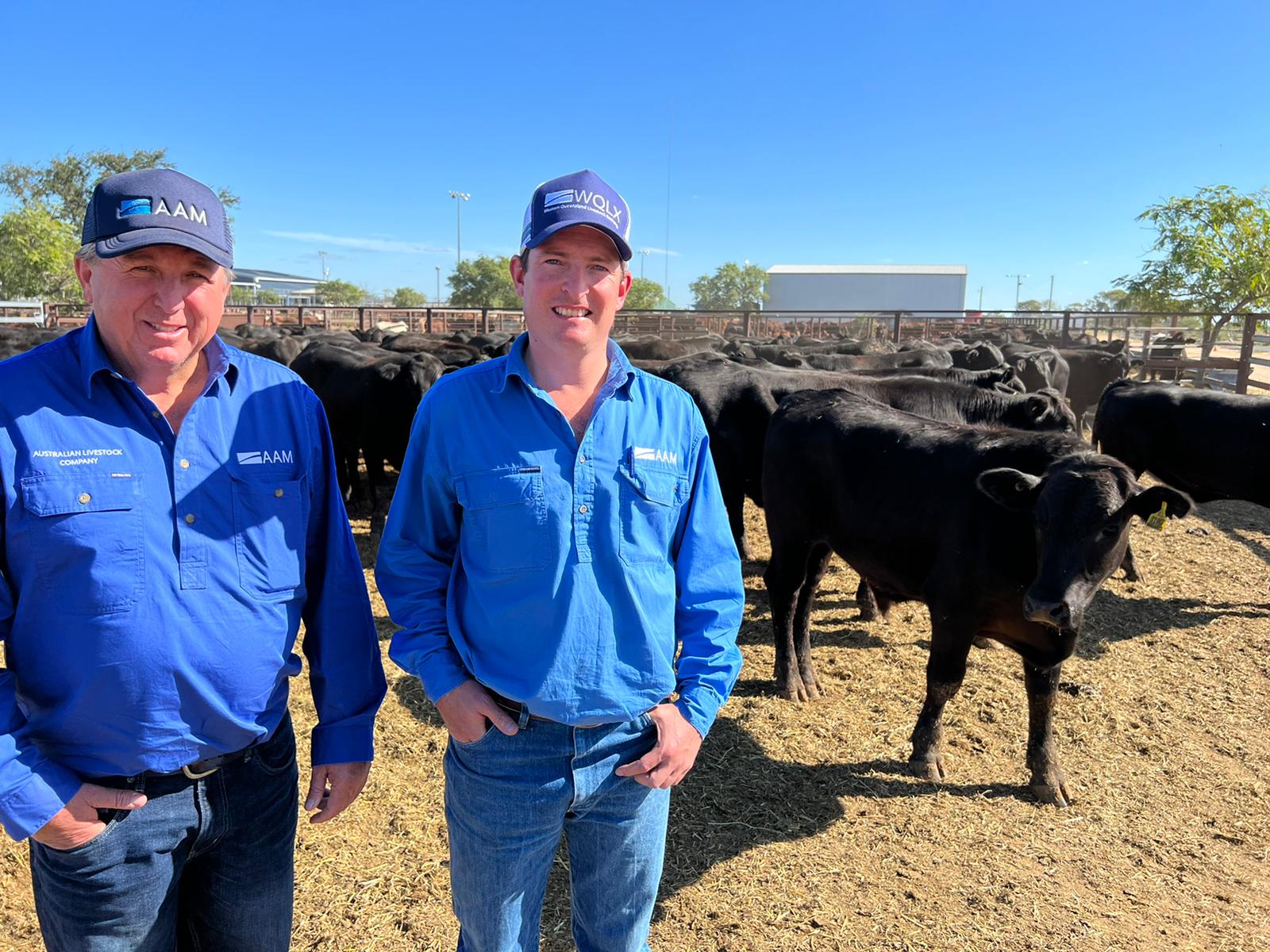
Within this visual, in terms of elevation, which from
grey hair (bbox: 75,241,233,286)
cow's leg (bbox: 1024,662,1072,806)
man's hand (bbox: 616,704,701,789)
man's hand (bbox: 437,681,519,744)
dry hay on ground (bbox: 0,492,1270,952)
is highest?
grey hair (bbox: 75,241,233,286)

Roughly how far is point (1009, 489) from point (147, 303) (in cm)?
348

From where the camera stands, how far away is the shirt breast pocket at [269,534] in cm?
170

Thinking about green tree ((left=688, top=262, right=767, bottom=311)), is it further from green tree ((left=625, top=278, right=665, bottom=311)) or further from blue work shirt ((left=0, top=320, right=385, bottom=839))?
blue work shirt ((left=0, top=320, right=385, bottom=839))

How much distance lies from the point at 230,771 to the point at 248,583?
419mm

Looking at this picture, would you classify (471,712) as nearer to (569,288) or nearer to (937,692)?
(569,288)

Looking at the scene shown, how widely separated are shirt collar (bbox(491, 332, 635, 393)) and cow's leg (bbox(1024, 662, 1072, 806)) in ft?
10.3

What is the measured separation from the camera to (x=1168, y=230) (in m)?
24.7

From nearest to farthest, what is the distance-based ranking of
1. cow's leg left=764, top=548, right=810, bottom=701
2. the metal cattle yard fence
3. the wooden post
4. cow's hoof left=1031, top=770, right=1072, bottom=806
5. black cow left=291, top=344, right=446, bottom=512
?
cow's hoof left=1031, top=770, right=1072, bottom=806 < cow's leg left=764, top=548, right=810, bottom=701 < black cow left=291, top=344, right=446, bottom=512 < the wooden post < the metal cattle yard fence

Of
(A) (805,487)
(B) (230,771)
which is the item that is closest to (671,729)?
(B) (230,771)

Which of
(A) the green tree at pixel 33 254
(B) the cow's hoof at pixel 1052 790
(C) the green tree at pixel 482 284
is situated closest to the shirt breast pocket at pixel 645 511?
(B) the cow's hoof at pixel 1052 790

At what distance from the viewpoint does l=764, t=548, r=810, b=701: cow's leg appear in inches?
199

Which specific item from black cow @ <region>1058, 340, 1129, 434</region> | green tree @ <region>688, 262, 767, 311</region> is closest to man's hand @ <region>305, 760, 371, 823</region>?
black cow @ <region>1058, 340, 1129, 434</region>

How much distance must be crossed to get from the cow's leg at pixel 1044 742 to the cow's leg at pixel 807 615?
4.46 ft

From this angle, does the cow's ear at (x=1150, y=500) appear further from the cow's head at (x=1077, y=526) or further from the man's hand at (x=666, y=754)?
the man's hand at (x=666, y=754)
